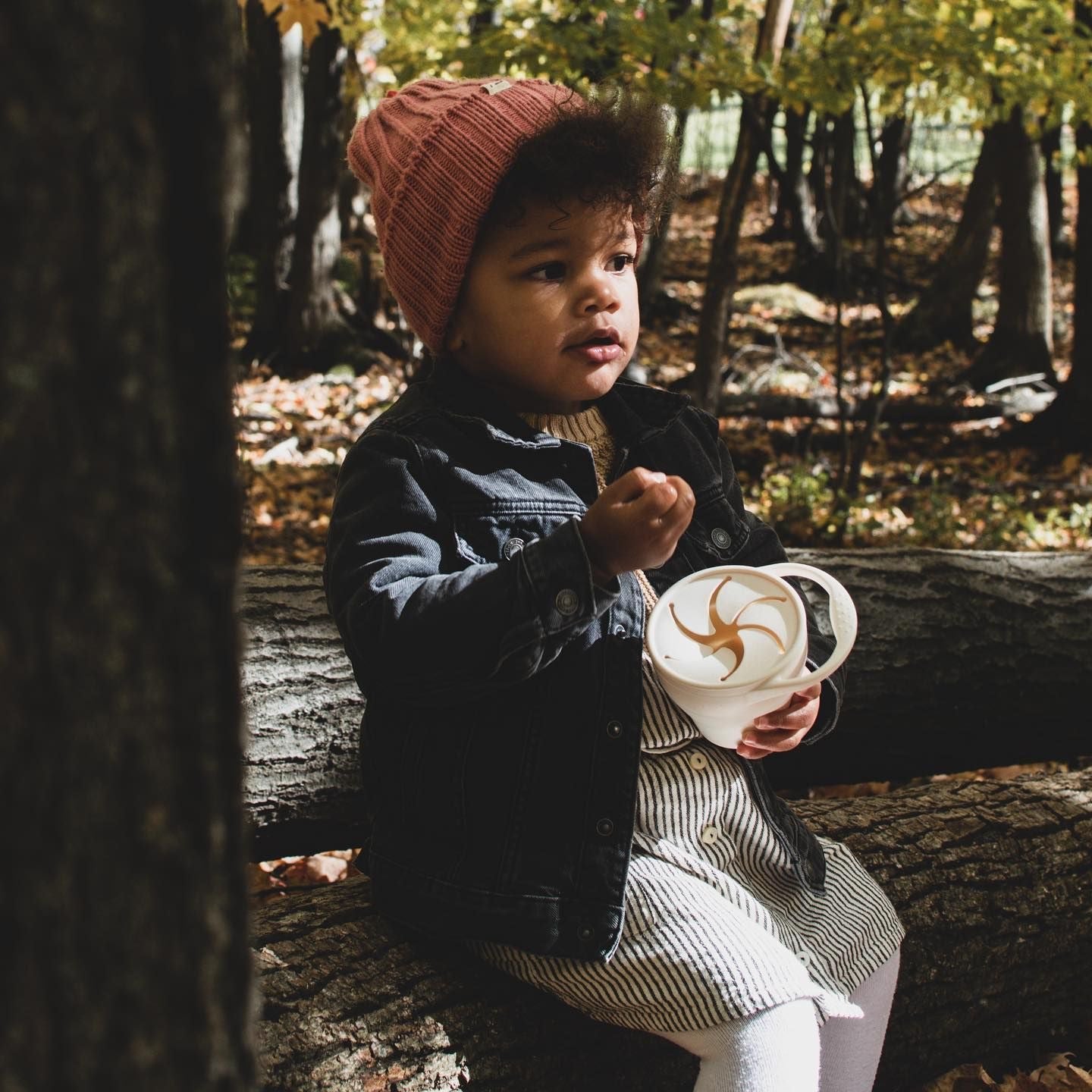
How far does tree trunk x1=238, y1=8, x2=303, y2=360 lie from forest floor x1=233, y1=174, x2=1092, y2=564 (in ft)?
1.78

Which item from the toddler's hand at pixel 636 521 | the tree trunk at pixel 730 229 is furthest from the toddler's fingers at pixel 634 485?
the tree trunk at pixel 730 229

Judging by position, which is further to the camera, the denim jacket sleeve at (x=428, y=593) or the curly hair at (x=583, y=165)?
the curly hair at (x=583, y=165)

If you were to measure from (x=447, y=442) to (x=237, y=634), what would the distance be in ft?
4.18

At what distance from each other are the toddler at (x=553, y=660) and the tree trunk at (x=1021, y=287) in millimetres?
7794

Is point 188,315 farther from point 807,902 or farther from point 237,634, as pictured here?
point 807,902

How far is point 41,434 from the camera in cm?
69

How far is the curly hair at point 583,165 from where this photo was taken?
2000 millimetres

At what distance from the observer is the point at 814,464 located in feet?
23.4

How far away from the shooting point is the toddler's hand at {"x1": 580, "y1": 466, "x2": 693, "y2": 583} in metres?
1.68

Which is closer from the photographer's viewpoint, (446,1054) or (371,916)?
(446,1054)

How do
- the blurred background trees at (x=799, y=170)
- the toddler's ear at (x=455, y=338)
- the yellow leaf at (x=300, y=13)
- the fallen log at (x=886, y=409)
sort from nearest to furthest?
the toddler's ear at (x=455, y=338)
the blurred background trees at (x=799, y=170)
the yellow leaf at (x=300, y=13)
the fallen log at (x=886, y=409)

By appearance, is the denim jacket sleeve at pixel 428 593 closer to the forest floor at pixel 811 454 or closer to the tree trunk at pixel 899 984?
the tree trunk at pixel 899 984

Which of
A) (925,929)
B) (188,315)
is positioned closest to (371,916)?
(925,929)

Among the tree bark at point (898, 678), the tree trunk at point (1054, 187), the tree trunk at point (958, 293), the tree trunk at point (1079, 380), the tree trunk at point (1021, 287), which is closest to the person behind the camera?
the tree bark at point (898, 678)
